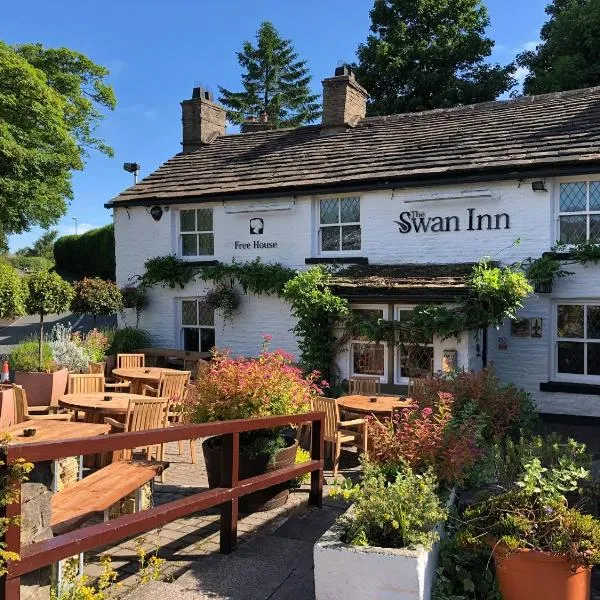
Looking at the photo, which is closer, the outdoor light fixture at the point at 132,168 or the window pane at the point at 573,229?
the window pane at the point at 573,229

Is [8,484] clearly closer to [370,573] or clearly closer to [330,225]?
[370,573]

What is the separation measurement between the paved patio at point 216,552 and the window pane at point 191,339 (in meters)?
9.02

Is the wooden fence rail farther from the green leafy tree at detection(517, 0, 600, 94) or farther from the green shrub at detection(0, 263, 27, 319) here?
the green leafy tree at detection(517, 0, 600, 94)

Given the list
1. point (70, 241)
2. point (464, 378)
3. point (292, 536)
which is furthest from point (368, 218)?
point (70, 241)

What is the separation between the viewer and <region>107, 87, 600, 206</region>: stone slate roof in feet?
39.3

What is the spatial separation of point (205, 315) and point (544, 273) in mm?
8089

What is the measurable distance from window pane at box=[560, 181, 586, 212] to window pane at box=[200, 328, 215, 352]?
849 cm

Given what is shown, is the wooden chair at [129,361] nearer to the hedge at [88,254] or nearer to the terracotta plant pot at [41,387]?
the terracotta plant pot at [41,387]

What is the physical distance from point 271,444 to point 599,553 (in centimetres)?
305

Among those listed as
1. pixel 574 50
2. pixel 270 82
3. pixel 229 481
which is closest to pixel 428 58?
pixel 574 50

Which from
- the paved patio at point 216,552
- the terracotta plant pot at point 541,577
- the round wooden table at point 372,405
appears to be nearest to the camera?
the terracotta plant pot at point 541,577

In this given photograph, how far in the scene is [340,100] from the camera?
A: 16.2 metres

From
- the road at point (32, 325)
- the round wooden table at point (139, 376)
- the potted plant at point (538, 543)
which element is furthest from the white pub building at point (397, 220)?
the road at point (32, 325)

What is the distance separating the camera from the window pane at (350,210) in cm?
1363
